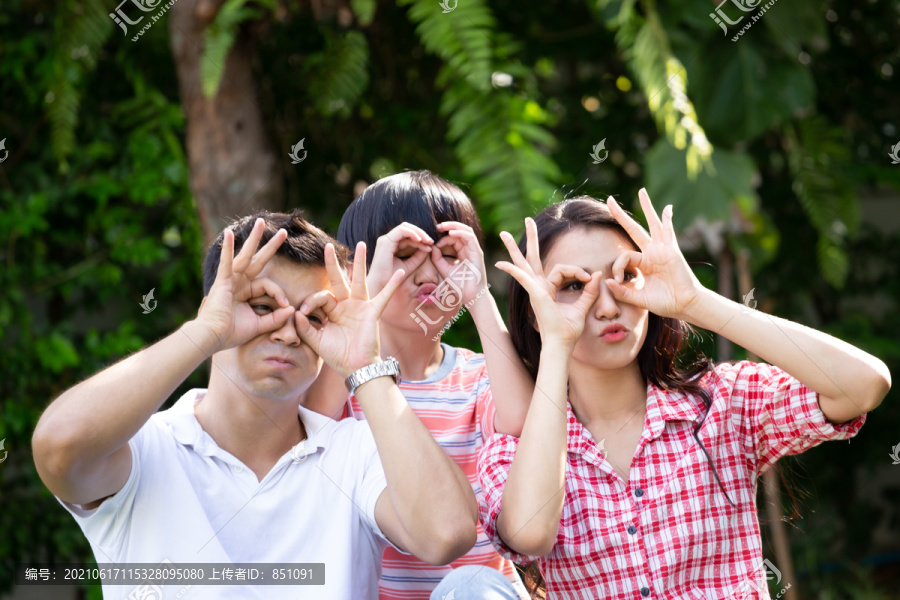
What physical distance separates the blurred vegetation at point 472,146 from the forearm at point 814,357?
121 centimetres

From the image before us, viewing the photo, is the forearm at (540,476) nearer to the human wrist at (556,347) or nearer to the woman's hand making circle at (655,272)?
the human wrist at (556,347)

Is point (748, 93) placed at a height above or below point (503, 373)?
above

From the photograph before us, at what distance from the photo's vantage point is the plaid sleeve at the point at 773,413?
64.9 inches

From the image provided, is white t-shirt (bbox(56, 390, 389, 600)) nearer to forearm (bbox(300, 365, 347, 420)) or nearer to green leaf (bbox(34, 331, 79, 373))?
forearm (bbox(300, 365, 347, 420))

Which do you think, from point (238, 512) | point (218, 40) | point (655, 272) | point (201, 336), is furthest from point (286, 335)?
point (218, 40)

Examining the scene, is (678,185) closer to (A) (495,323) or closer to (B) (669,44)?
(B) (669,44)

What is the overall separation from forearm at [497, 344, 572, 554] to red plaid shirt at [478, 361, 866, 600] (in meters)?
0.11

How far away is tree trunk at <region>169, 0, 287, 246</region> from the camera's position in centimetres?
312

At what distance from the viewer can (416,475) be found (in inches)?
60.2

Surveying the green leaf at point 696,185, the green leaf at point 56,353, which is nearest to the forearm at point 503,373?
the green leaf at point 696,185

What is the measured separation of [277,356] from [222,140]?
1.77 m

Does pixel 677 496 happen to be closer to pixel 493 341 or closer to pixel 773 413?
pixel 773 413

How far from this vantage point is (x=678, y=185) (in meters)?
2.97

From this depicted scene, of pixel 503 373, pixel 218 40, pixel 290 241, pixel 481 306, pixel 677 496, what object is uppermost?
pixel 218 40
